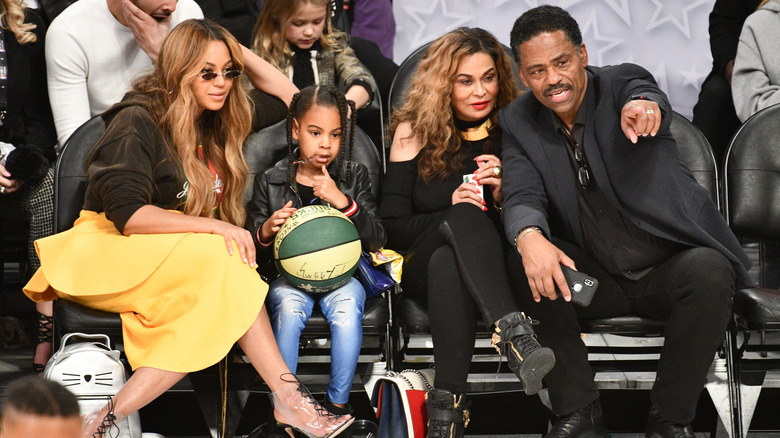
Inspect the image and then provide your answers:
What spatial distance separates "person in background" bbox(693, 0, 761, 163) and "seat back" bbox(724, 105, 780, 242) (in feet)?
2.19

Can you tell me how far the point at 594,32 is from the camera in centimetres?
461

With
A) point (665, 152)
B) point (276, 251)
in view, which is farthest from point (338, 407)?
point (665, 152)

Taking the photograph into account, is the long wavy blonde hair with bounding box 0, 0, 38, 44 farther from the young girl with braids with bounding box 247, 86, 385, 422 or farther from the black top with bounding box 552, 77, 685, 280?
the black top with bounding box 552, 77, 685, 280

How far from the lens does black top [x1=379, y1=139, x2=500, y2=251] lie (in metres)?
3.32

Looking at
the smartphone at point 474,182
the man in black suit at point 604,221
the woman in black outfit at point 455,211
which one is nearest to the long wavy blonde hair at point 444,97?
the woman in black outfit at point 455,211

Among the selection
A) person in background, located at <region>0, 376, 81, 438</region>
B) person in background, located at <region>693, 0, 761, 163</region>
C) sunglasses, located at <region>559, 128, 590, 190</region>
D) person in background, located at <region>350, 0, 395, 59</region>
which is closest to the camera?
person in background, located at <region>0, 376, 81, 438</region>

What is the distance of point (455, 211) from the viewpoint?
3.03 m

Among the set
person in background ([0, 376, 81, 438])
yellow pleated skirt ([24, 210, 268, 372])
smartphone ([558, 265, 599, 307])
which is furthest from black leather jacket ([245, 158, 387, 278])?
person in background ([0, 376, 81, 438])

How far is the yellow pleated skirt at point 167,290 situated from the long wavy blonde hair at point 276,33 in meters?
1.21

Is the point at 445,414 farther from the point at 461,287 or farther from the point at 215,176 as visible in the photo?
the point at 215,176

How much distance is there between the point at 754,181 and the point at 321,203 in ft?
5.07

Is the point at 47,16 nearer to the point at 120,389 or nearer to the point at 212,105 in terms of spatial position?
the point at 212,105

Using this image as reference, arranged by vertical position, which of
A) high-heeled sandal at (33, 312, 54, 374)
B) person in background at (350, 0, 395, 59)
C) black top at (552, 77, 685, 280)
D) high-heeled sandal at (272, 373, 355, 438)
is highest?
person in background at (350, 0, 395, 59)

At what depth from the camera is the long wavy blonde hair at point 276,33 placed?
384 cm
